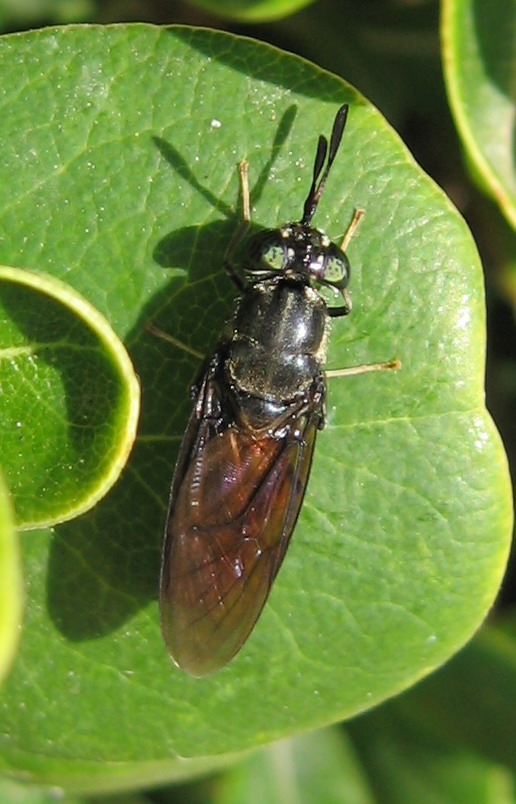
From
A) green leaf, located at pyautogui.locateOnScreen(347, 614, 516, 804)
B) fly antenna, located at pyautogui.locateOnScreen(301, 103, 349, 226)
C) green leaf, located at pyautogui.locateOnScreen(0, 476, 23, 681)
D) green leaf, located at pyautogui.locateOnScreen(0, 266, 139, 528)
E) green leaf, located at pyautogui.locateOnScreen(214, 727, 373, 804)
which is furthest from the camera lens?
green leaf, located at pyautogui.locateOnScreen(214, 727, 373, 804)

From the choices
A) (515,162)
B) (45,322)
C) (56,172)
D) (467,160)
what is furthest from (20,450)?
(515,162)

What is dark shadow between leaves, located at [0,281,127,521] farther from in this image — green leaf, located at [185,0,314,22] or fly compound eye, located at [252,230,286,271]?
green leaf, located at [185,0,314,22]

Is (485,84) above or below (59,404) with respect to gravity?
above

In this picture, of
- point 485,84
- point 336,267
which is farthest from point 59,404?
point 485,84

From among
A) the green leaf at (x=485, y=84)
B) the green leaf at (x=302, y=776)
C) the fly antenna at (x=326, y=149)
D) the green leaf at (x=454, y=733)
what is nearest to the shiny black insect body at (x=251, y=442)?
the fly antenna at (x=326, y=149)

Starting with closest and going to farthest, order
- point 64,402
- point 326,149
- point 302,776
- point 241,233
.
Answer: point 64,402 → point 326,149 → point 241,233 → point 302,776

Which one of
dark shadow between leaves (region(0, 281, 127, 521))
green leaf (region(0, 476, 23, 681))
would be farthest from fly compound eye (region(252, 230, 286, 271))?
green leaf (region(0, 476, 23, 681))

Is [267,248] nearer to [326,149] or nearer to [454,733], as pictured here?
[326,149]
